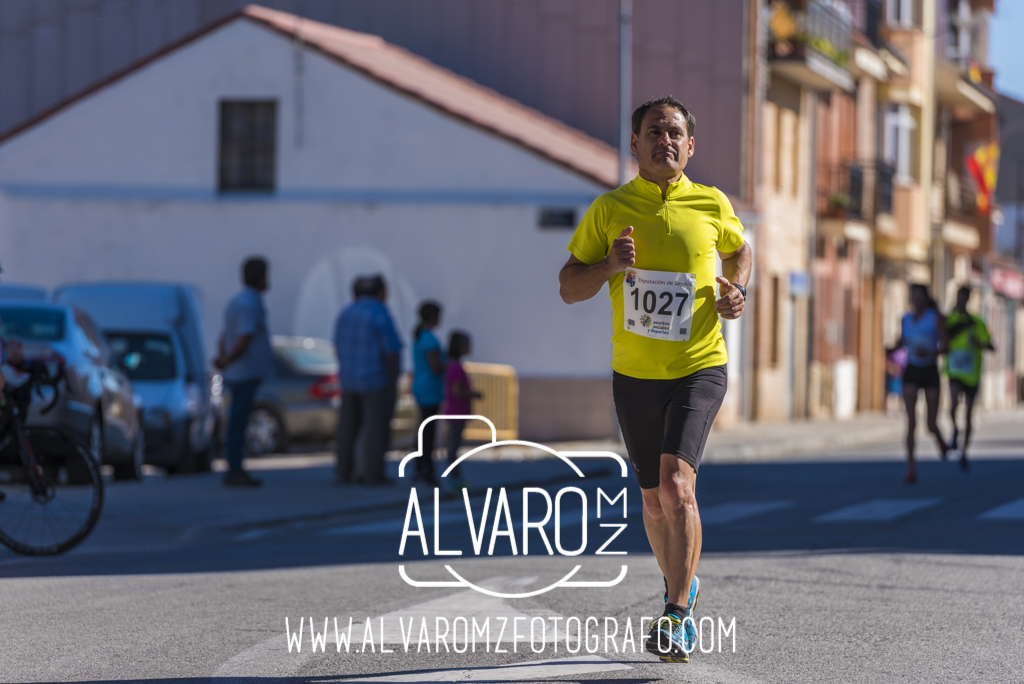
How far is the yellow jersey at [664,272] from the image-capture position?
6.00 meters

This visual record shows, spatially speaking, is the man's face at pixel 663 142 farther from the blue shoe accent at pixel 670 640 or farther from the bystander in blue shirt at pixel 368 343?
the bystander in blue shirt at pixel 368 343

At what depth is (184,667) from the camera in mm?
5992

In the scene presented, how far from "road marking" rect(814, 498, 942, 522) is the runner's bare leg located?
604 centimetres

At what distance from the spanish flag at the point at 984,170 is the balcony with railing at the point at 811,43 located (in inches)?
565

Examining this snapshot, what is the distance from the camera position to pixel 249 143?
2502 centimetres

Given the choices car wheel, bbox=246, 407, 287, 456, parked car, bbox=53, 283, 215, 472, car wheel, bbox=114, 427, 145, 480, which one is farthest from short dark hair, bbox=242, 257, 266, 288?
car wheel, bbox=246, 407, 287, 456

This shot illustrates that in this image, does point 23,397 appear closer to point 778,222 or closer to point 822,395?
point 778,222

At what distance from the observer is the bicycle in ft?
29.6

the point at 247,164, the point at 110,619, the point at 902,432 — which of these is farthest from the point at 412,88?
the point at 110,619

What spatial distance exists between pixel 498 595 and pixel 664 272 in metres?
2.40

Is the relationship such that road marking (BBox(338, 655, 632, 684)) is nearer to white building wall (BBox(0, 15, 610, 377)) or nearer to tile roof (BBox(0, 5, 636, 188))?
tile roof (BBox(0, 5, 636, 188))

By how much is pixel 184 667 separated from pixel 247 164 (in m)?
19.6

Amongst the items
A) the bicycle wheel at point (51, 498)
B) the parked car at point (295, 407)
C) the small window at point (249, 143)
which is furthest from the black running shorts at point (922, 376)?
the small window at point (249, 143)

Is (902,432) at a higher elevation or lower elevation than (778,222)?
lower
